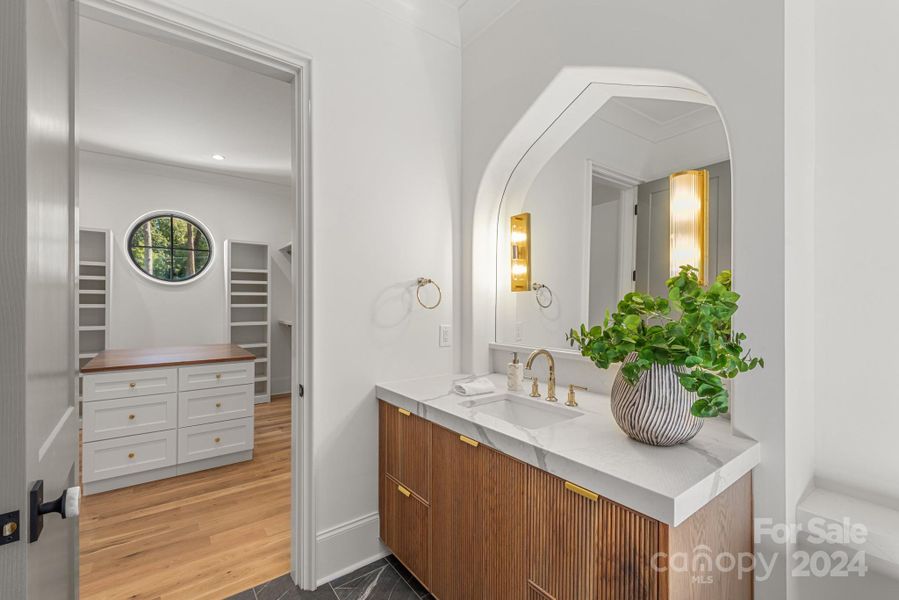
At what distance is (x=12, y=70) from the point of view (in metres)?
0.59

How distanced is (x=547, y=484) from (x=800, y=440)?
30.2 inches

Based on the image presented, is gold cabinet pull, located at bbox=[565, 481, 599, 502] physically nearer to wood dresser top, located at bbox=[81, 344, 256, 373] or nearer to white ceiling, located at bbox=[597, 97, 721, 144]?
white ceiling, located at bbox=[597, 97, 721, 144]

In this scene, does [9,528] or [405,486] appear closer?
[9,528]

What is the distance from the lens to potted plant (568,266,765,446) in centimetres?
99

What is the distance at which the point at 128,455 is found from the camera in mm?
2617

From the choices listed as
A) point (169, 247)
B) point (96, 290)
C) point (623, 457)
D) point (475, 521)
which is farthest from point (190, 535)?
point (169, 247)

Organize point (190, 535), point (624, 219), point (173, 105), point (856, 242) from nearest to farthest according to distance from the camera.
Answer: point (856, 242), point (624, 219), point (190, 535), point (173, 105)

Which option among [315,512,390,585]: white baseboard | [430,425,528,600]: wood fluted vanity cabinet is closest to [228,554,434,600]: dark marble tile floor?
[315,512,390,585]: white baseboard

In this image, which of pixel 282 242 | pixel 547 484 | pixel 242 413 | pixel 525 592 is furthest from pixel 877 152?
pixel 282 242

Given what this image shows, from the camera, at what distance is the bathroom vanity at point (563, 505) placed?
90 cm

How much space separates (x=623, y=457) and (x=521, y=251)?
47.1 inches

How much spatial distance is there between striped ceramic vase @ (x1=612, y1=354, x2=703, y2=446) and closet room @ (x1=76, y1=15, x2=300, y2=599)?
1.43 meters

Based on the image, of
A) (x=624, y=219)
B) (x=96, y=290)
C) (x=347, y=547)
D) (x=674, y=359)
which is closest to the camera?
(x=674, y=359)

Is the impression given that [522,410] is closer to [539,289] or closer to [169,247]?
[539,289]
